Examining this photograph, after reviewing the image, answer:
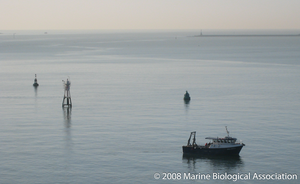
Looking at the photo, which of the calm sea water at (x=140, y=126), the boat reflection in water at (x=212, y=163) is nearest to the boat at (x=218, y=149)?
the boat reflection in water at (x=212, y=163)

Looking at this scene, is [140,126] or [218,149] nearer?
[218,149]

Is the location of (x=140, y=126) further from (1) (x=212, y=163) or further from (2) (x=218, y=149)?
(1) (x=212, y=163)

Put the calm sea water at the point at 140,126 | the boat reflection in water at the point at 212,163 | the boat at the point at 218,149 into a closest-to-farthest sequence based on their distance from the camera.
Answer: the calm sea water at the point at 140,126, the boat reflection in water at the point at 212,163, the boat at the point at 218,149

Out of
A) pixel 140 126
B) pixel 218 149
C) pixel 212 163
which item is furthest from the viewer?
pixel 140 126

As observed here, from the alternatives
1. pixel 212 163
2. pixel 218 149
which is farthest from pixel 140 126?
pixel 212 163

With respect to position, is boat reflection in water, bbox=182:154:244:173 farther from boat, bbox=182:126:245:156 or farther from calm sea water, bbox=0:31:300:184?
boat, bbox=182:126:245:156

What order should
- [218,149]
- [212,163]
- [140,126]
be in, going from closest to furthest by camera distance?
[212,163], [218,149], [140,126]

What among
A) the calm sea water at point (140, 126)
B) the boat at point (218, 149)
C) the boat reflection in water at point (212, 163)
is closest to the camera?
the calm sea water at point (140, 126)

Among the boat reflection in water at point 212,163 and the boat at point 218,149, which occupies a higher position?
the boat at point 218,149

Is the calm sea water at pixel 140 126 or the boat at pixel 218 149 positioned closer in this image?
the calm sea water at pixel 140 126

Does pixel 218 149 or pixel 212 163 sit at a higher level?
pixel 218 149

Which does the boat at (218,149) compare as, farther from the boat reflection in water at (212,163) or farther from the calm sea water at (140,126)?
the calm sea water at (140,126)

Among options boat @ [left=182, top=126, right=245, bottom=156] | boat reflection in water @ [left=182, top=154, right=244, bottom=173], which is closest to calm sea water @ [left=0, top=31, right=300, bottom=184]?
boat reflection in water @ [left=182, top=154, right=244, bottom=173]

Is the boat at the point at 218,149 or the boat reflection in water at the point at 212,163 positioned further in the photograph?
the boat at the point at 218,149
